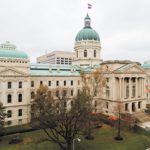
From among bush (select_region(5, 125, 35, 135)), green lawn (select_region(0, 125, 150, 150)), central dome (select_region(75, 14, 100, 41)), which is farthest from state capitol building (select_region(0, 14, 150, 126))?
green lawn (select_region(0, 125, 150, 150))

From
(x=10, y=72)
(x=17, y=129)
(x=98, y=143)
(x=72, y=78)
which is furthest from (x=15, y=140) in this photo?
(x=72, y=78)

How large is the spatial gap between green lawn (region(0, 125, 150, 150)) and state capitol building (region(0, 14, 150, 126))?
27.6 ft

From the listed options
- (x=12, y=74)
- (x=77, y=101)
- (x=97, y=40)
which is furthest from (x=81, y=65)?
(x=77, y=101)

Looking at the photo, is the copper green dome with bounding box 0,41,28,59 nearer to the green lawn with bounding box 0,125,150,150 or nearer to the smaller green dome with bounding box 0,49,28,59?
the smaller green dome with bounding box 0,49,28,59

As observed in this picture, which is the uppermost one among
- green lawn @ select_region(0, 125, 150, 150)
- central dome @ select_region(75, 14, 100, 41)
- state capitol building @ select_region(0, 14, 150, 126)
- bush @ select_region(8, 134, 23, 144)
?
central dome @ select_region(75, 14, 100, 41)

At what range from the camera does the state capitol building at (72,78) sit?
53812 millimetres

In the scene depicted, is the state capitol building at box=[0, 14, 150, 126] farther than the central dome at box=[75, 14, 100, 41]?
No

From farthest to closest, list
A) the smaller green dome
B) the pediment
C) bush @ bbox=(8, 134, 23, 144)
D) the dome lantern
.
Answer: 1. the dome lantern
2. the smaller green dome
3. the pediment
4. bush @ bbox=(8, 134, 23, 144)

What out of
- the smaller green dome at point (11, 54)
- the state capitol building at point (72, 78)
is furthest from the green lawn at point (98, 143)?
the smaller green dome at point (11, 54)

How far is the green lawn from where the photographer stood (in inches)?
1575

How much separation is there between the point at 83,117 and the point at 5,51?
3076cm

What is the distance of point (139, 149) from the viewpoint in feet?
132

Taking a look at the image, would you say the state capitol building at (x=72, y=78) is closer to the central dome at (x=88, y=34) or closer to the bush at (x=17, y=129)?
the central dome at (x=88, y=34)

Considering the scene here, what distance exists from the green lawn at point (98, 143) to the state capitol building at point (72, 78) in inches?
331
